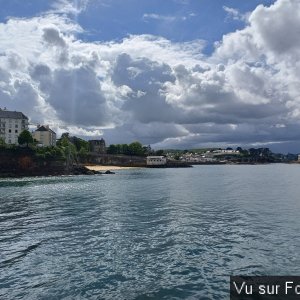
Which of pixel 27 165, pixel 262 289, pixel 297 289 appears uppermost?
pixel 27 165

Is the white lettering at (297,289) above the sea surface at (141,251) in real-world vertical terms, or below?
below

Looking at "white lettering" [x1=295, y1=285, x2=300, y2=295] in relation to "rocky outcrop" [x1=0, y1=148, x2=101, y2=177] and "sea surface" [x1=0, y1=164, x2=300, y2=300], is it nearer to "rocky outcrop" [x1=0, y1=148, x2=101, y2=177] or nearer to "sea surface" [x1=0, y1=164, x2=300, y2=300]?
"sea surface" [x1=0, y1=164, x2=300, y2=300]

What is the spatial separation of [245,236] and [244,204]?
25.7 meters

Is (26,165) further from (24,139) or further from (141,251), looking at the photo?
(141,251)

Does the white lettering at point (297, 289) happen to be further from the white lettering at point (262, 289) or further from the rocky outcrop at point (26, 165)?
the rocky outcrop at point (26, 165)

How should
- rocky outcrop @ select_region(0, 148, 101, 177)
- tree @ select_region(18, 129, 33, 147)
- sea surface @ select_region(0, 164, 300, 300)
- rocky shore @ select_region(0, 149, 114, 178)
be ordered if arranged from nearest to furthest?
sea surface @ select_region(0, 164, 300, 300), rocky shore @ select_region(0, 149, 114, 178), rocky outcrop @ select_region(0, 148, 101, 177), tree @ select_region(18, 129, 33, 147)

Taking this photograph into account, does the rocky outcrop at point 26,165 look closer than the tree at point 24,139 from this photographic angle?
Yes

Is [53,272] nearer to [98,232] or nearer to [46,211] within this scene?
[98,232]

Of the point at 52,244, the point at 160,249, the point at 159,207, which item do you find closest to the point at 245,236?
the point at 160,249

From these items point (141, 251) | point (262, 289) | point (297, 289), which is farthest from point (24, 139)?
point (297, 289)

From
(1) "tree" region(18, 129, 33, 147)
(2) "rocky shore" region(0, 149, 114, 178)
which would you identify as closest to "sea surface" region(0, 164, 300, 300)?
(2) "rocky shore" region(0, 149, 114, 178)

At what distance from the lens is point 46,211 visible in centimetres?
5291

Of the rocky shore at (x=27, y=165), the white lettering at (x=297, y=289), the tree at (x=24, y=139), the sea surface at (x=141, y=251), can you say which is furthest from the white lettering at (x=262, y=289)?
the tree at (x=24, y=139)

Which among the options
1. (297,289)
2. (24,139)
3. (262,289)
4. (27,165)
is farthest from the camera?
(24,139)
